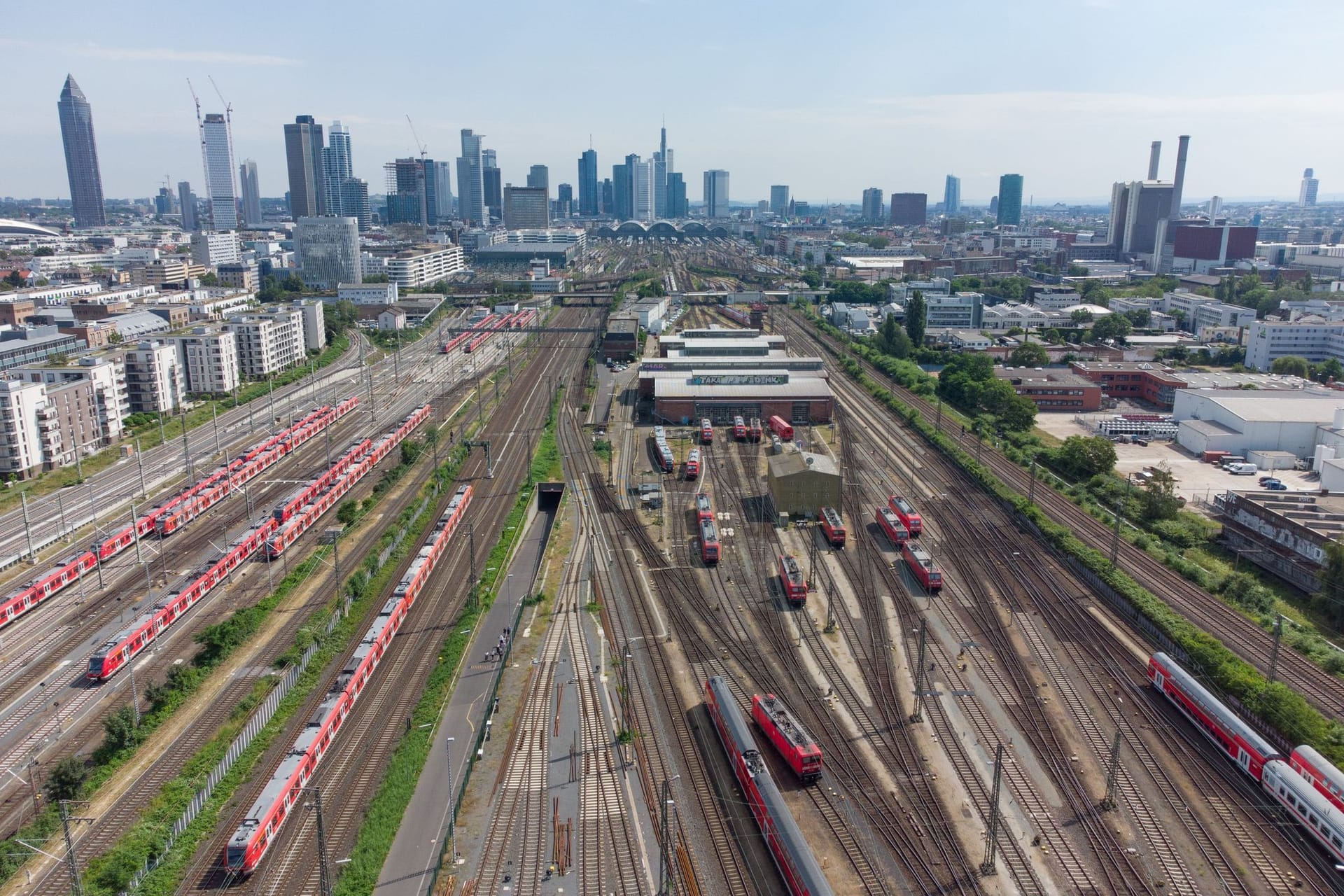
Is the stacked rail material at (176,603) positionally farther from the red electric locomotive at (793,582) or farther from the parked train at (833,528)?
the parked train at (833,528)

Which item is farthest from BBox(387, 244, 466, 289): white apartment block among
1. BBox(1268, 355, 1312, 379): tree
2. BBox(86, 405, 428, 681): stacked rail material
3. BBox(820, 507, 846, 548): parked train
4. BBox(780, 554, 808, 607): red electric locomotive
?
BBox(780, 554, 808, 607): red electric locomotive

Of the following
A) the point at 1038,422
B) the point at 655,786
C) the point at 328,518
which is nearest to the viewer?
the point at 655,786

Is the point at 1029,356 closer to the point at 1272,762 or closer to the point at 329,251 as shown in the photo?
the point at 1272,762

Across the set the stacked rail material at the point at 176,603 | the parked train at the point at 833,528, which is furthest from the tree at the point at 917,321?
the stacked rail material at the point at 176,603

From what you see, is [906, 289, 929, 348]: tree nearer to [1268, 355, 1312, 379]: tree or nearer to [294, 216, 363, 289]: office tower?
[1268, 355, 1312, 379]: tree

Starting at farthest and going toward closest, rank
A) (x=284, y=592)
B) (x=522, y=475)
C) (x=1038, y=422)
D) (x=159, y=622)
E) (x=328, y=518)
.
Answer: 1. (x=1038, y=422)
2. (x=522, y=475)
3. (x=328, y=518)
4. (x=284, y=592)
5. (x=159, y=622)

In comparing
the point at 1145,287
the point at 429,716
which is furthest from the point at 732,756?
the point at 1145,287

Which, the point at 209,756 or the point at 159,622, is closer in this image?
the point at 209,756

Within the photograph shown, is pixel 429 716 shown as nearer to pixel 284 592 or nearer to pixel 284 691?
pixel 284 691
